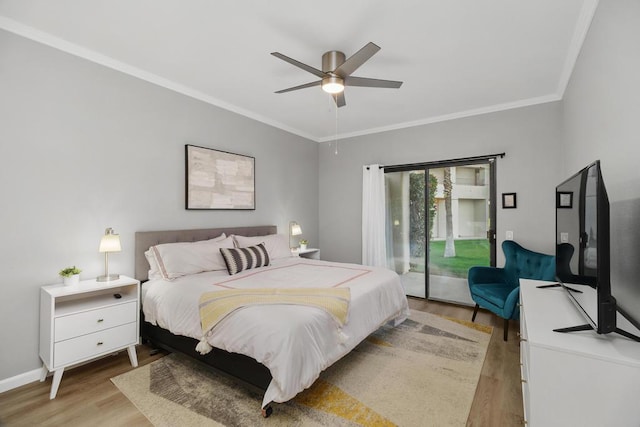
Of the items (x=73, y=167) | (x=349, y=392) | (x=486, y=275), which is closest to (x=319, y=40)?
(x=73, y=167)

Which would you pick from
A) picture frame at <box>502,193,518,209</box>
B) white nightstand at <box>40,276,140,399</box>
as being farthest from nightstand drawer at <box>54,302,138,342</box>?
picture frame at <box>502,193,518,209</box>

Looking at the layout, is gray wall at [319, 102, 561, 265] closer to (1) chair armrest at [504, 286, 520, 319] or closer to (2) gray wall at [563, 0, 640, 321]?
(1) chair armrest at [504, 286, 520, 319]

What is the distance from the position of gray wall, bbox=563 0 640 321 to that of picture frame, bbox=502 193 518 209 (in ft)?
5.34

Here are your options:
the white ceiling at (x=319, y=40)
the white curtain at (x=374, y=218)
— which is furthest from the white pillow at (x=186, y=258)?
the white curtain at (x=374, y=218)

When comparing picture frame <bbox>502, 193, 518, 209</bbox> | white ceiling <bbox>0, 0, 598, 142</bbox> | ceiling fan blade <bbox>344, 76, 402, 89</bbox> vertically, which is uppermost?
white ceiling <bbox>0, 0, 598, 142</bbox>

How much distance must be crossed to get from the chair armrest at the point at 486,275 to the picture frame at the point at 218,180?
9.97 ft

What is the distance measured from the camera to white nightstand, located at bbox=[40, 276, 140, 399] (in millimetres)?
2127

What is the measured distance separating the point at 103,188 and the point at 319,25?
2403 millimetres

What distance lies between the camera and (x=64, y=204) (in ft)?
8.21

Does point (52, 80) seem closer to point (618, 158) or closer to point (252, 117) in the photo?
point (252, 117)

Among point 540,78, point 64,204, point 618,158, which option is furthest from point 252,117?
point 618,158

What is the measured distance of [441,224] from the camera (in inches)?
174

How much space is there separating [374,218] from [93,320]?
12.4ft

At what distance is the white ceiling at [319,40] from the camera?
6.78ft
